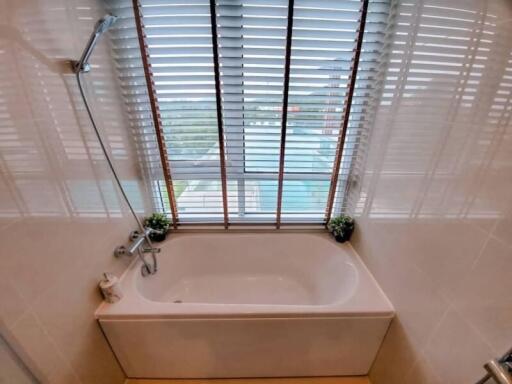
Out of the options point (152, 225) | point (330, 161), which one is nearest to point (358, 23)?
point (330, 161)

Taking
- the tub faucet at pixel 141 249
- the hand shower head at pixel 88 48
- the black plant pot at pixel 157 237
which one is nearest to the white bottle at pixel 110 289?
the tub faucet at pixel 141 249

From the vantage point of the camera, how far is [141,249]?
157 centimetres

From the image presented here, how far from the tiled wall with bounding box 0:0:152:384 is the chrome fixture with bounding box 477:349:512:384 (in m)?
1.44

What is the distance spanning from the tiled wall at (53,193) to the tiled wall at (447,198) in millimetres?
1521

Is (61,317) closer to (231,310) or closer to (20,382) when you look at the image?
(20,382)

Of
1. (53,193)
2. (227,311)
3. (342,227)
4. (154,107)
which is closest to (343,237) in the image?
(342,227)

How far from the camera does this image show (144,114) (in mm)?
1453

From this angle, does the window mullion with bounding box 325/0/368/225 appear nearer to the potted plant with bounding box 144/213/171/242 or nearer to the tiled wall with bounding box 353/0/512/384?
the tiled wall with bounding box 353/0/512/384

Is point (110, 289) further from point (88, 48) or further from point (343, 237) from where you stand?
point (343, 237)

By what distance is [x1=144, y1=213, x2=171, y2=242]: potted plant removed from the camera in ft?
5.64

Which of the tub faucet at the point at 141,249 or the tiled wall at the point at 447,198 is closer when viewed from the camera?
the tiled wall at the point at 447,198

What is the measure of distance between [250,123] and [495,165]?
3.84 feet

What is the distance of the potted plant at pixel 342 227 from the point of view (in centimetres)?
169

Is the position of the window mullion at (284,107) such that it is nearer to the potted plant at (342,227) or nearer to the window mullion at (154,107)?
the potted plant at (342,227)
